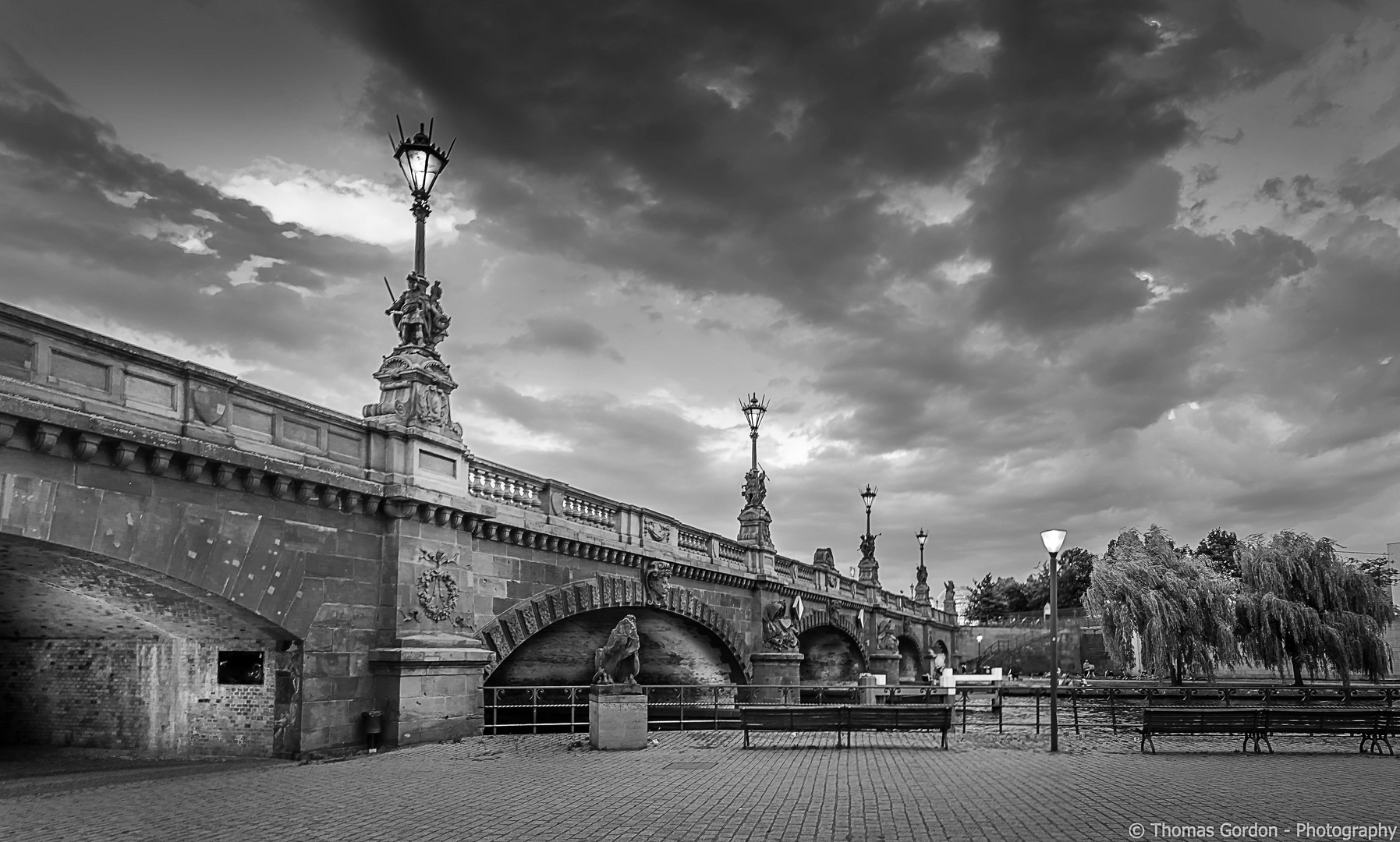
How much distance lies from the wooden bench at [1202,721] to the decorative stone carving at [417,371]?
13.7 metres

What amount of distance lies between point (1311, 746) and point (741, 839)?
48.4ft

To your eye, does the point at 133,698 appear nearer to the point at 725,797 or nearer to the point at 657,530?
the point at 725,797

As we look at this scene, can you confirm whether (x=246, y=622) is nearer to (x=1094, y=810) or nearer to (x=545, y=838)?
(x=545, y=838)

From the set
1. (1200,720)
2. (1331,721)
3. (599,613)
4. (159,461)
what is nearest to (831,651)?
(599,613)

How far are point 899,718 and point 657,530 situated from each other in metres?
11.2

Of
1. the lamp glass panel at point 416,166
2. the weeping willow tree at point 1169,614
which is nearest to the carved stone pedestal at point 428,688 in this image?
the lamp glass panel at point 416,166

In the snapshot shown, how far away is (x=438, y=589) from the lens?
19.5m

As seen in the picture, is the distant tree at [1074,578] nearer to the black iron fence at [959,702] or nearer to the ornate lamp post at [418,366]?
the black iron fence at [959,702]

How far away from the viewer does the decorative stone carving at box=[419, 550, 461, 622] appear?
19172 mm

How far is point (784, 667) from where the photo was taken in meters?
35.4

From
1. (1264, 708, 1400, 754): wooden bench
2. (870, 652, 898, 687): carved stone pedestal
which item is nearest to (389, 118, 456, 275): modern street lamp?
(1264, 708, 1400, 754): wooden bench

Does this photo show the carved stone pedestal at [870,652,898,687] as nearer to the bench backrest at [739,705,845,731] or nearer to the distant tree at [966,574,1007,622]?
the bench backrest at [739,705,845,731]

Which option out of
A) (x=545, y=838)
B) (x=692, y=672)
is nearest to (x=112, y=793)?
(x=545, y=838)

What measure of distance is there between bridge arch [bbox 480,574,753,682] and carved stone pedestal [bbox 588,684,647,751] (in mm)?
3307
